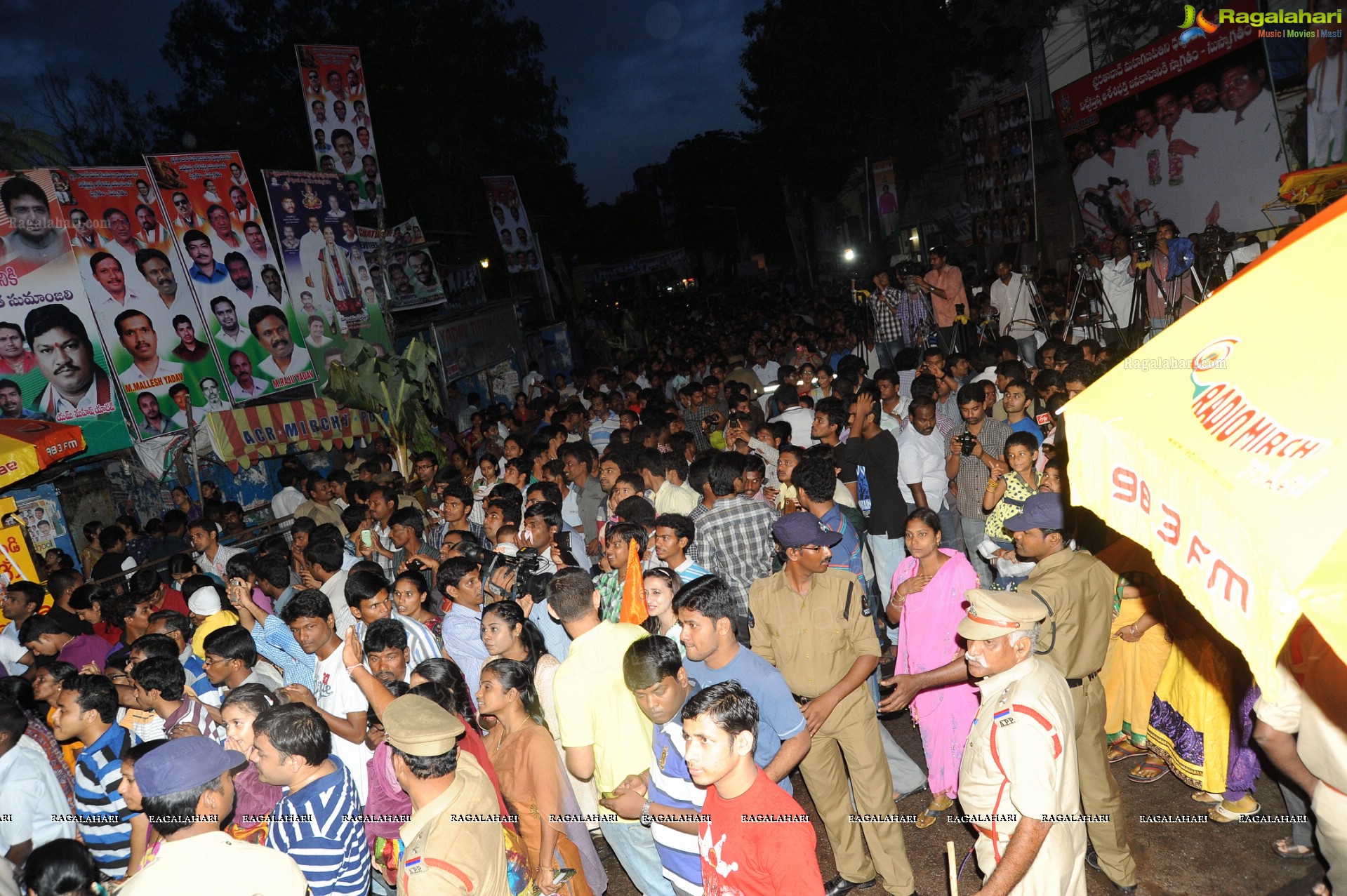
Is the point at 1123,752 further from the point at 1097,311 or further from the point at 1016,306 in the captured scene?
the point at 1097,311

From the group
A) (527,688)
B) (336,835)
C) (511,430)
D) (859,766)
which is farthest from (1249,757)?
(511,430)

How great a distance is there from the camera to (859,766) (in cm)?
400

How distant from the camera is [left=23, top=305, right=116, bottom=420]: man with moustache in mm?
10773

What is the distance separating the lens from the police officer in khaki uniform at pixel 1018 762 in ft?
9.18

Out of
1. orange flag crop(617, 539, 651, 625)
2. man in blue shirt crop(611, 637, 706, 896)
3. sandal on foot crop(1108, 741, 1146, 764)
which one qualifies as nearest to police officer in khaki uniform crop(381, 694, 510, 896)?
man in blue shirt crop(611, 637, 706, 896)

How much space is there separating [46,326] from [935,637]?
11630 millimetres

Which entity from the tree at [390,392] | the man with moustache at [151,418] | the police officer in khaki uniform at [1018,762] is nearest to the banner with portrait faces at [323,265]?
the tree at [390,392]

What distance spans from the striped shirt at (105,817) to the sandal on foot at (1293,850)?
5293mm

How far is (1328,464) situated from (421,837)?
9.30 ft

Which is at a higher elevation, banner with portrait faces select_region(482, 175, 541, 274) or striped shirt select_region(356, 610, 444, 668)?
banner with portrait faces select_region(482, 175, 541, 274)

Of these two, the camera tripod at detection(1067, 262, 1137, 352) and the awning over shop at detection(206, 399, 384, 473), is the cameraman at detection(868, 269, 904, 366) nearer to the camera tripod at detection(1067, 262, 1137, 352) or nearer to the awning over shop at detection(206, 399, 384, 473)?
the camera tripod at detection(1067, 262, 1137, 352)

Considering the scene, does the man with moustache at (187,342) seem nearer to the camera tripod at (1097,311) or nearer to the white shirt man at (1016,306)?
the white shirt man at (1016,306)

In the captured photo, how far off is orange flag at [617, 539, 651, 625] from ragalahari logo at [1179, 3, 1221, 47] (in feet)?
45.5

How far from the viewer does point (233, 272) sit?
13156mm
